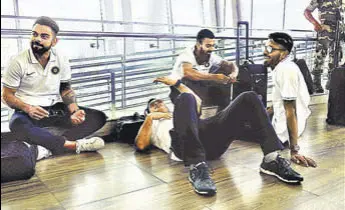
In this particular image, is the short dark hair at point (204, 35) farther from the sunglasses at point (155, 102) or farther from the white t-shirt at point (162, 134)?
the white t-shirt at point (162, 134)

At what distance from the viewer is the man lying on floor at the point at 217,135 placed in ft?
5.46

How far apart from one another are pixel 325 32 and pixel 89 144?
8.62 ft

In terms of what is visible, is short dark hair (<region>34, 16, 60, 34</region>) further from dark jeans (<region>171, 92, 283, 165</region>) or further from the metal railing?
dark jeans (<region>171, 92, 283, 165</region>)

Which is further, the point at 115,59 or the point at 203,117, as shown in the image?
the point at 115,59

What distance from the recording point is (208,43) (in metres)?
2.33

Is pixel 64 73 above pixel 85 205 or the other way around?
above

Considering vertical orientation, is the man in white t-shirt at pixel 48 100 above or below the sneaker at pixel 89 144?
above

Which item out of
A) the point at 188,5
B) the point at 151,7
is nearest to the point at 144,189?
the point at 188,5

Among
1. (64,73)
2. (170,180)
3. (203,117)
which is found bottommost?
(170,180)

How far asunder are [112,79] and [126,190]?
4.35 feet

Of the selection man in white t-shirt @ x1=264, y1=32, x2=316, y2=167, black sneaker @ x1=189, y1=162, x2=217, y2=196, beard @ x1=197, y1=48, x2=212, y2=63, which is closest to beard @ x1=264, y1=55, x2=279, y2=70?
man in white t-shirt @ x1=264, y1=32, x2=316, y2=167

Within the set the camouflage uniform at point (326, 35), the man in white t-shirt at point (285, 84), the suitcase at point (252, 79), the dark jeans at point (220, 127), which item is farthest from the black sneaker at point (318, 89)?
the dark jeans at point (220, 127)

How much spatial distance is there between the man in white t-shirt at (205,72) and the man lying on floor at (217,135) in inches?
8.9

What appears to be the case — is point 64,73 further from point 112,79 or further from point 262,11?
point 262,11
